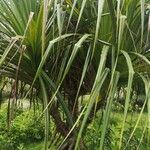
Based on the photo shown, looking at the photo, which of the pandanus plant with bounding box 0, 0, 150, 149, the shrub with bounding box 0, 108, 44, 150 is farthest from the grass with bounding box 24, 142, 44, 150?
the pandanus plant with bounding box 0, 0, 150, 149

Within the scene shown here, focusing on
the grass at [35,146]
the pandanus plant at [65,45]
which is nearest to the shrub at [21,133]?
the grass at [35,146]

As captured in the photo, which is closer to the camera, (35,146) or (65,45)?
(65,45)

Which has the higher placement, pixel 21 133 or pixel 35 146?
pixel 21 133

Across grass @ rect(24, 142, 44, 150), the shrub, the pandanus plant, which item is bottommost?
grass @ rect(24, 142, 44, 150)

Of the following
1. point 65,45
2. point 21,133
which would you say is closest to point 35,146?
point 21,133

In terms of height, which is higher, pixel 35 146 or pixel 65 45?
pixel 65 45

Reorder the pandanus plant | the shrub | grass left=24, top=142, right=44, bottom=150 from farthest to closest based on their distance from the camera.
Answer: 1. grass left=24, top=142, right=44, bottom=150
2. the shrub
3. the pandanus plant

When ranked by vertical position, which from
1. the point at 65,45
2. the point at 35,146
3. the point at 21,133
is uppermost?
the point at 65,45

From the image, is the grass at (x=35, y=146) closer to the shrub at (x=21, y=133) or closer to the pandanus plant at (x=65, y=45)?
the shrub at (x=21, y=133)

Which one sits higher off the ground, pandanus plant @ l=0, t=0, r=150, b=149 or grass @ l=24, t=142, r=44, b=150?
pandanus plant @ l=0, t=0, r=150, b=149

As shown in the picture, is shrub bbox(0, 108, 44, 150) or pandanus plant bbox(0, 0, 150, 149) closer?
pandanus plant bbox(0, 0, 150, 149)

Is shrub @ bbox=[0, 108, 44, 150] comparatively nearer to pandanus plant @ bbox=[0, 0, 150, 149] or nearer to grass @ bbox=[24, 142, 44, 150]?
grass @ bbox=[24, 142, 44, 150]

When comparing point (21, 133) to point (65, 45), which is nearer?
point (65, 45)

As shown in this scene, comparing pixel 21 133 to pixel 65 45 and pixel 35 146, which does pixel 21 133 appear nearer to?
pixel 35 146
